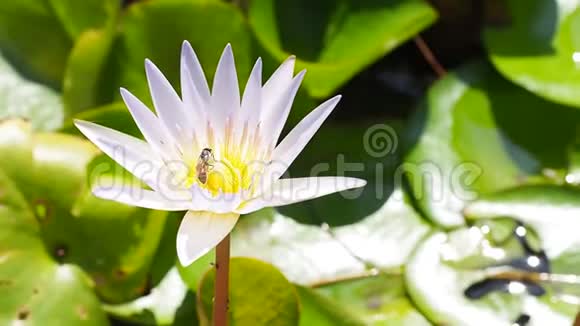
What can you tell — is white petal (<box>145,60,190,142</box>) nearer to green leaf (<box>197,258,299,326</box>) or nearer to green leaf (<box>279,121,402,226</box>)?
green leaf (<box>197,258,299,326</box>)

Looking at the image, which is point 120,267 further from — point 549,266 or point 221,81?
point 549,266

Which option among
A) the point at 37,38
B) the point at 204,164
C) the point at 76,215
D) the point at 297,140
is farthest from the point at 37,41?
the point at 297,140

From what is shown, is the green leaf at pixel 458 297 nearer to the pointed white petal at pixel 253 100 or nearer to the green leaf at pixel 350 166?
the green leaf at pixel 350 166

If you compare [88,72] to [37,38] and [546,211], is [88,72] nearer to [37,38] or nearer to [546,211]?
[37,38]

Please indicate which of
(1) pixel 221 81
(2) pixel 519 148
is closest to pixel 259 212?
(1) pixel 221 81

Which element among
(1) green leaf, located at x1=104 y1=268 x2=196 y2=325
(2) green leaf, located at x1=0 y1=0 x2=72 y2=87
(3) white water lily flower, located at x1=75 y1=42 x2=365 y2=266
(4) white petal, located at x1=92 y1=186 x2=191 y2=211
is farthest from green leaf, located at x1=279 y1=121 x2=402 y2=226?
(2) green leaf, located at x1=0 y1=0 x2=72 y2=87
